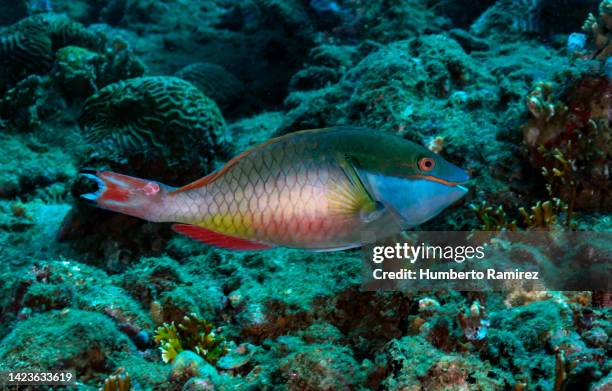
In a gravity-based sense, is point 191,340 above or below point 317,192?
below

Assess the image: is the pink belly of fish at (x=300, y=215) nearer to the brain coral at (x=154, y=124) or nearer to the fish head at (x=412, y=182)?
the fish head at (x=412, y=182)

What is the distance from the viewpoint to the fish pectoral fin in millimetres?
2111

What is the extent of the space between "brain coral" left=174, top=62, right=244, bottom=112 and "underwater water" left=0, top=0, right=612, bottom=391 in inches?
132

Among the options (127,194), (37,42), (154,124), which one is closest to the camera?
(127,194)

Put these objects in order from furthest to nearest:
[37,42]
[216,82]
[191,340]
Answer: [216,82] → [37,42] → [191,340]

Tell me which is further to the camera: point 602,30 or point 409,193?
point 602,30

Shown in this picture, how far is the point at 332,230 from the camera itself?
79.7 inches

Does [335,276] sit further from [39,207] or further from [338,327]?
[39,207]

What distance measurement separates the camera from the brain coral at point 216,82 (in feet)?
33.5

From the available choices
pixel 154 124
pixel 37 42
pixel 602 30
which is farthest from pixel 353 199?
pixel 37 42

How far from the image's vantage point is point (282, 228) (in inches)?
79.8

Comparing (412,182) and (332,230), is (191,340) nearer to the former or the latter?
(332,230)

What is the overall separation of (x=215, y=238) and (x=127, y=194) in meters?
0.46

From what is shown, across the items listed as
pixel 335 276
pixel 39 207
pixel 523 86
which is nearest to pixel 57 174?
pixel 39 207
